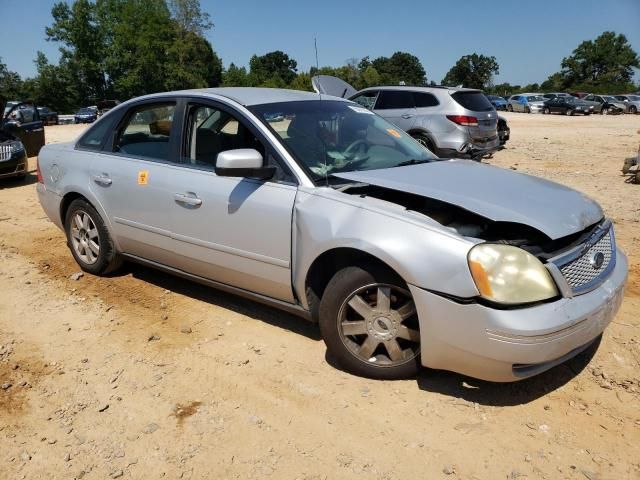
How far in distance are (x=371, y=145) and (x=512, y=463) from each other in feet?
7.49

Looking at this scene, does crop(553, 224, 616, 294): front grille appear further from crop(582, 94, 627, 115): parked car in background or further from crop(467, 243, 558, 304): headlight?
crop(582, 94, 627, 115): parked car in background

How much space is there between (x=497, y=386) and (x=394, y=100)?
8755 mm

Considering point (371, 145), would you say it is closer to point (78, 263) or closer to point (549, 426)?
point (549, 426)

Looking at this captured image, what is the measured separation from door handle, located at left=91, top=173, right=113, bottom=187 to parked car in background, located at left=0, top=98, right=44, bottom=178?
6573 millimetres

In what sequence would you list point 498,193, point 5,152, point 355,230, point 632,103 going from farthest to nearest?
point 632,103
point 5,152
point 498,193
point 355,230

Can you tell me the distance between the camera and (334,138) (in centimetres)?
366

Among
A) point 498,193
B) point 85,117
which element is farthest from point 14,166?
point 85,117

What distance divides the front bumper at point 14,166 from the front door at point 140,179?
21.2 ft

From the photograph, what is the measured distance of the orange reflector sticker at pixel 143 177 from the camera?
395 cm

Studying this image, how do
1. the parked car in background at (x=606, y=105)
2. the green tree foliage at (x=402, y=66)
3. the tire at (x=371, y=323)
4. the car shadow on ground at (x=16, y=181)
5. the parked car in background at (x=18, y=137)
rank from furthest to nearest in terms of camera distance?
1. the green tree foliage at (x=402, y=66)
2. the parked car in background at (x=606, y=105)
3. the car shadow on ground at (x=16, y=181)
4. the parked car in background at (x=18, y=137)
5. the tire at (x=371, y=323)

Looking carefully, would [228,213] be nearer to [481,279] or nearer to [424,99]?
[481,279]

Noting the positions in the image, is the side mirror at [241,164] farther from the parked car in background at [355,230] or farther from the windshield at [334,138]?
the windshield at [334,138]

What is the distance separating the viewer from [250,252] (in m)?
3.38

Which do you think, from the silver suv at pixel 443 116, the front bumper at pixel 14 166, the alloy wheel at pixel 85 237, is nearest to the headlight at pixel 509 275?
the alloy wheel at pixel 85 237
